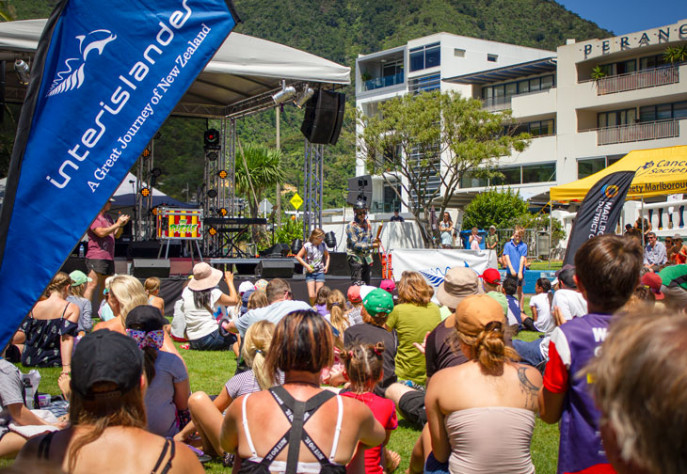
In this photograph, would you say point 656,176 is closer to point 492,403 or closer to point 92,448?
point 492,403

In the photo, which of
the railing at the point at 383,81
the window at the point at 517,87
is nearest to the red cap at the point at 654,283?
the window at the point at 517,87

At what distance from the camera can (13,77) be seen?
14492 mm

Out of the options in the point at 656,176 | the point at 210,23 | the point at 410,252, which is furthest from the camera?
the point at 410,252

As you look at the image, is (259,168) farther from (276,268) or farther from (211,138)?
(276,268)

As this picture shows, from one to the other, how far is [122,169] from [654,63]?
37990mm

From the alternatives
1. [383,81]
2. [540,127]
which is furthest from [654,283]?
[383,81]

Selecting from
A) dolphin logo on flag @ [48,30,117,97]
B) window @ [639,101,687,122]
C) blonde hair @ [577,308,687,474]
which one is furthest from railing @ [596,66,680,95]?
blonde hair @ [577,308,687,474]

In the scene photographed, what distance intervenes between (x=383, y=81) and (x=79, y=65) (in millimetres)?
54189

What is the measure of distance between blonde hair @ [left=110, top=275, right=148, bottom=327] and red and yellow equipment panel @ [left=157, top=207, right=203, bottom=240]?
390 inches

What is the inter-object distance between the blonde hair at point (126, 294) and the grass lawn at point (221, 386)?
4.19 ft

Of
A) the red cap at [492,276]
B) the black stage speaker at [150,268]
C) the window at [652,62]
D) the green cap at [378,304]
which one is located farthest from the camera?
the window at [652,62]

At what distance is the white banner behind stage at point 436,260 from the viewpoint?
13.9 m

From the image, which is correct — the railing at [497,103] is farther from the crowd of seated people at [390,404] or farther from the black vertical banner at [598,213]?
the crowd of seated people at [390,404]

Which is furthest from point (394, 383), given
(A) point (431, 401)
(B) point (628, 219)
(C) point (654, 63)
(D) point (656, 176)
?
(C) point (654, 63)
